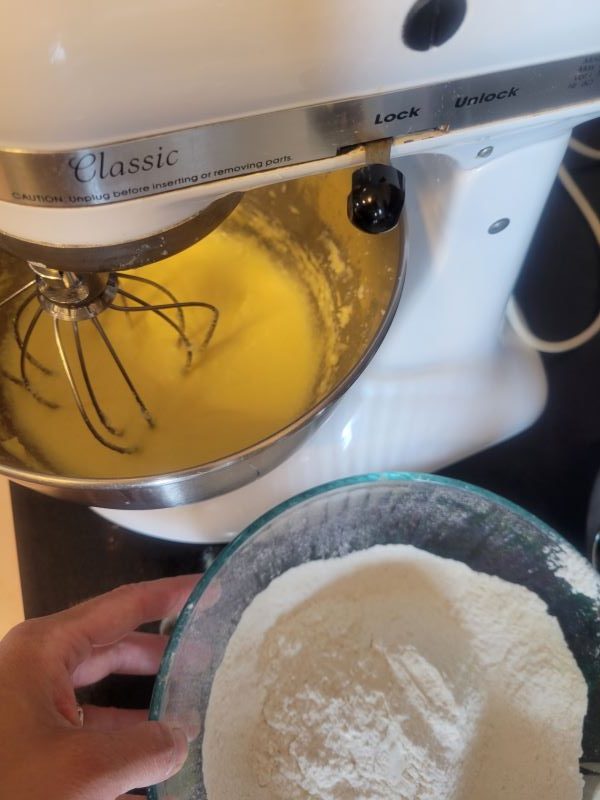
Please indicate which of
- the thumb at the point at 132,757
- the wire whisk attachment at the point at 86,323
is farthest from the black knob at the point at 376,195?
the thumb at the point at 132,757

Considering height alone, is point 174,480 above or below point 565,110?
below

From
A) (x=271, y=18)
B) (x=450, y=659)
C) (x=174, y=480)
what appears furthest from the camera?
(x=450, y=659)

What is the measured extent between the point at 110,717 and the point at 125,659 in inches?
1.5

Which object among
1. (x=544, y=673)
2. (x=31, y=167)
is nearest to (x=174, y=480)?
(x=31, y=167)

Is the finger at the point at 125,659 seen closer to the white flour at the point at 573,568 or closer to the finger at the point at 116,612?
the finger at the point at 116,612

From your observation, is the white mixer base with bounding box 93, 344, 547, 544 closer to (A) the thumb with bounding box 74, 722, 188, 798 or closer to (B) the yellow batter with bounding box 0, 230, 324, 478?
(B) the yellow batter with bounding box 0, 230, 324, 478

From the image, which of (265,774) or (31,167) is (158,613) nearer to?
(265,774)

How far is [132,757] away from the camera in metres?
0.37

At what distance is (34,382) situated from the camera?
0.58 m

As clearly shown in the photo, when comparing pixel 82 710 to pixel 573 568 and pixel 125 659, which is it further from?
pixel 573 568

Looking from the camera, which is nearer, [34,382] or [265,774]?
[265,774]

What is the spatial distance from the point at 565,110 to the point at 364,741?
1.20ft

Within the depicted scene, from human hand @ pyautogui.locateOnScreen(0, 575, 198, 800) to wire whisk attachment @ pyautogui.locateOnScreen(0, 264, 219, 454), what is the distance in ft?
0.37

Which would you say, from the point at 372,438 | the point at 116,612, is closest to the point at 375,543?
the point at 372,438
